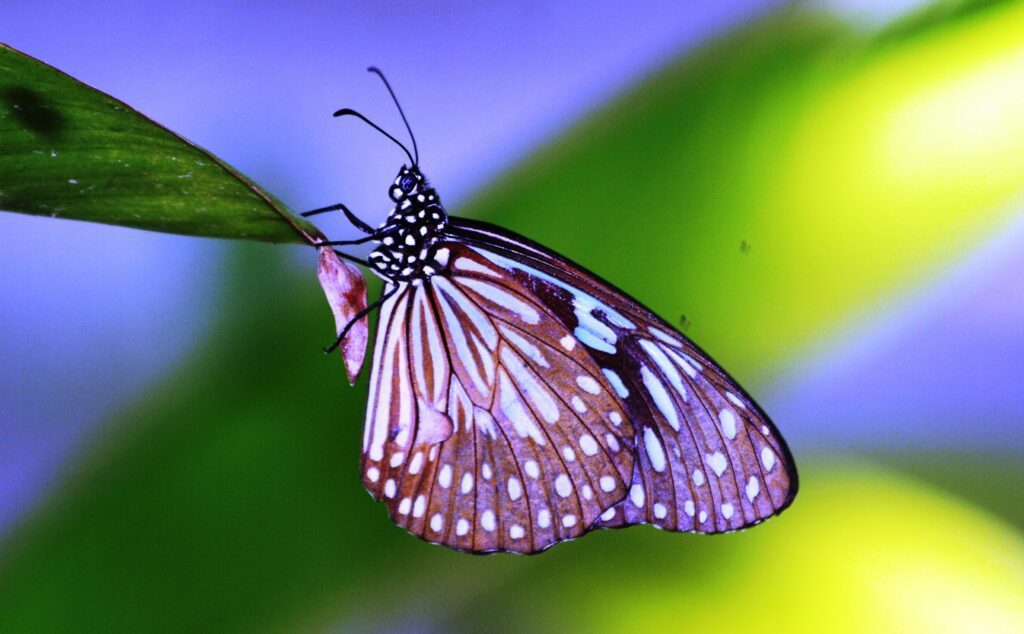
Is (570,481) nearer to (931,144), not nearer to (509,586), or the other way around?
(509,586)

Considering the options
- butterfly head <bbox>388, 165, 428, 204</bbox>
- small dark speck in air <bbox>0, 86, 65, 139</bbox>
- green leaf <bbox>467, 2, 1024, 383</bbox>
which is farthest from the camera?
green leaf <bbox>467, 2, 1024, 383</bbox>

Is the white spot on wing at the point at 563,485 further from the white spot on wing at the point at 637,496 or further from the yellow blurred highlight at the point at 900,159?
the yellow blurred highlight at the point at 900,159

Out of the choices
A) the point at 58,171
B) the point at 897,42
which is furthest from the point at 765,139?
the point at 58,171

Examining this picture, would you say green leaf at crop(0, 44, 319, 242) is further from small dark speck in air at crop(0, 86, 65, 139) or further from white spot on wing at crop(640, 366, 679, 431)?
white spot on wing at crop(640, 366, 679, 431)

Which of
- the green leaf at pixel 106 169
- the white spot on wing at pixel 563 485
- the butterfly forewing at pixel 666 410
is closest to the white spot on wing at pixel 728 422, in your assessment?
the butterfly forewing at pixel 666 410

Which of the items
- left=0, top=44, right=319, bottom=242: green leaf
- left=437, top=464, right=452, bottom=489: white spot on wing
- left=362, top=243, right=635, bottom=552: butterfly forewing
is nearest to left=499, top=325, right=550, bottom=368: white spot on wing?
left=362, top=243, right=635, bottom=552: butterfly forewing
